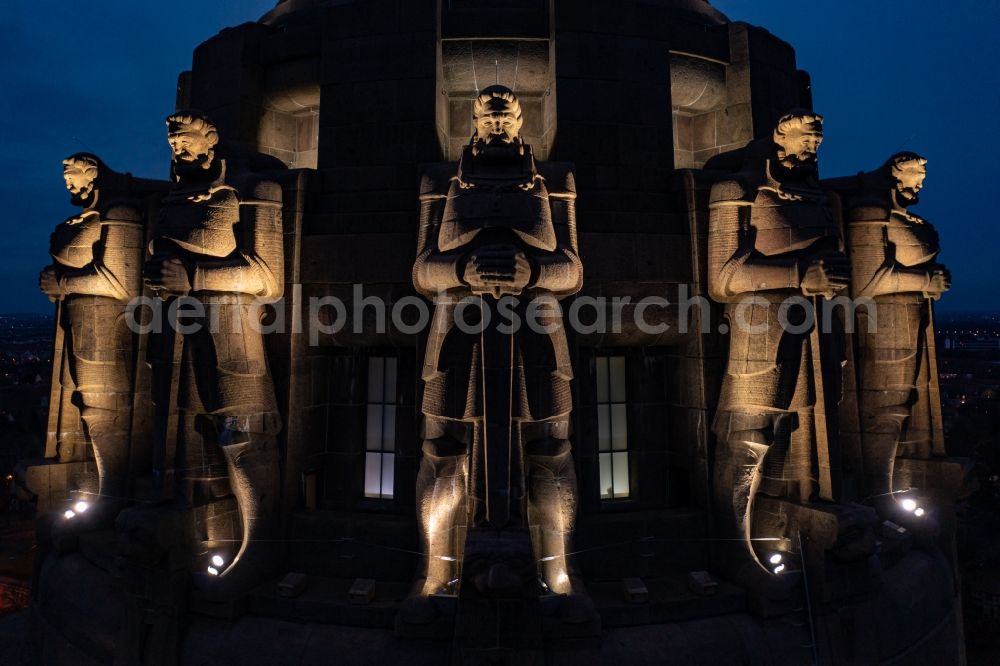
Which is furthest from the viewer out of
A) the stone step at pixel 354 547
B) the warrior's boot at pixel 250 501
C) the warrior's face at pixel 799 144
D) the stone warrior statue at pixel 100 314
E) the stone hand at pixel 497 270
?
the stone warrior statue at pixel 100 314

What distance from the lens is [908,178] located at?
7535 mm

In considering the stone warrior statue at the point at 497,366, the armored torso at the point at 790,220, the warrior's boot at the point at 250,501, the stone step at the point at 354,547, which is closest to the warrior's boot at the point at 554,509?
the stone warrior statue at the point at 497,366

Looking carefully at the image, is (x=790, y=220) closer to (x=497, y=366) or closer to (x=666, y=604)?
(x=497, y=366)

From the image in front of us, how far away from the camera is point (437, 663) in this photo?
5.30m

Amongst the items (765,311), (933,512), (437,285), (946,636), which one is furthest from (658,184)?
(946,636)

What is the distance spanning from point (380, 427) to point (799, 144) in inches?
261

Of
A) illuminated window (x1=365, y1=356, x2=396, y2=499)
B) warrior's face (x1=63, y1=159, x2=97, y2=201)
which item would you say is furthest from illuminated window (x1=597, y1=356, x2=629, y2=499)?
warrior's face (x1=63, y1=159, x2=97, y2=201)

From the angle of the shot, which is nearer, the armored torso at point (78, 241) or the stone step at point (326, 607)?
the stone step at point (326, 607)

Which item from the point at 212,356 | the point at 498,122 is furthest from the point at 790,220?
the point at 212,356

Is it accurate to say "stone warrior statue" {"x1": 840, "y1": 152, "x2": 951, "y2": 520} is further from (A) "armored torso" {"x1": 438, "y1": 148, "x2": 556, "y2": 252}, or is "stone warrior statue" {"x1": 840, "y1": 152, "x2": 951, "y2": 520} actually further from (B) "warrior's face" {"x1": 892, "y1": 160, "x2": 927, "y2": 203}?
(A) "armored torso" {"x1": 438, "y1": 148, "x2": 556, "y2": 252}

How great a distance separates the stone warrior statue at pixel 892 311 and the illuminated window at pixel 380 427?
6.75m

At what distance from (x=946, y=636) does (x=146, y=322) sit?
11.4 metres

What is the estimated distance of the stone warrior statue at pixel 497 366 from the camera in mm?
5473

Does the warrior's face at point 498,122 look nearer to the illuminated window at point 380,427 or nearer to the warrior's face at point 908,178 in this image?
the illuminated window at point 380,427
